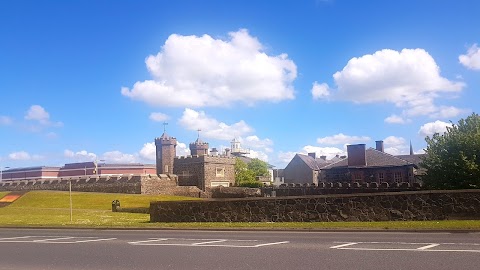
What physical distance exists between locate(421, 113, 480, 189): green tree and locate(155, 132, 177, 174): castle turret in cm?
5681

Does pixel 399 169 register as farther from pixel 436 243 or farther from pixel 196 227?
pixel 436 243

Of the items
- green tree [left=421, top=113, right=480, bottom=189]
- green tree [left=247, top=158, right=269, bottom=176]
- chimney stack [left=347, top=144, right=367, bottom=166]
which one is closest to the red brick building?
green tree [left=247, top=158, right=269, bottom=176]

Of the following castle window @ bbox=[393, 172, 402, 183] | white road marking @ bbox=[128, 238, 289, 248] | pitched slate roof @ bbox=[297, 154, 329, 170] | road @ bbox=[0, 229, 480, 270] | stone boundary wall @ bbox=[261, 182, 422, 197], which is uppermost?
pitched slate roof @ bbox=[297, 154, 329, 170]

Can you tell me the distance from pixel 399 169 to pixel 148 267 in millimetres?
63034

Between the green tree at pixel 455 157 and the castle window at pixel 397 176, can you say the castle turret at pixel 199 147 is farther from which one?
the green tree at pixel 455 157

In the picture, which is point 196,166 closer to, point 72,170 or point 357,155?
point 357,155

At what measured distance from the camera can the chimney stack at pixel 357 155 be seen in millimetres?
71188

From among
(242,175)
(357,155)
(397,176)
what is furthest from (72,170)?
(397,176)

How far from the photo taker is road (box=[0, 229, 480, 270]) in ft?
35.4

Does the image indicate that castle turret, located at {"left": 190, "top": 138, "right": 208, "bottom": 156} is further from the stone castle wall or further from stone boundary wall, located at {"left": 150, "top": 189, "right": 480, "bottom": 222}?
stone boundary wall, located at {"left": 150, "top": 189, "right": 480, "bottom": 222}

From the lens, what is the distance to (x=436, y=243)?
547 inches

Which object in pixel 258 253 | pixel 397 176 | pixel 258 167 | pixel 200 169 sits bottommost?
pixel 258 253

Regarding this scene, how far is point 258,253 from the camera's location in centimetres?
1280

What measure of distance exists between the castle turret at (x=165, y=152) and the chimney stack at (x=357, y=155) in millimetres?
33463
